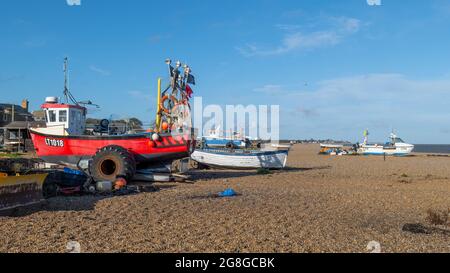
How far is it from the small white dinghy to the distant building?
1990 cm

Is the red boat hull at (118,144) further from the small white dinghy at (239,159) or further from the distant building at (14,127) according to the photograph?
the distant building at (14,127)

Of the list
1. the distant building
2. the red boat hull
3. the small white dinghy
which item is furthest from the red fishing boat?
the distant building

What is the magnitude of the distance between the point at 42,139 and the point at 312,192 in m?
11.9

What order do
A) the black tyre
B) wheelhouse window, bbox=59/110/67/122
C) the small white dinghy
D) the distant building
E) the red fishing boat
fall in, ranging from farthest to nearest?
the distant building → the small white dinghy → wheelhouse window, bbox=59/110/67/122 → the red fishing boat → the black tyre

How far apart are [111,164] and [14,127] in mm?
34778

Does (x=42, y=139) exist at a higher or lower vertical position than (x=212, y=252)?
higher

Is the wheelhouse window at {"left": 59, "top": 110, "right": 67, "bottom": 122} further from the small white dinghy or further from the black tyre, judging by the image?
the small white dinghy

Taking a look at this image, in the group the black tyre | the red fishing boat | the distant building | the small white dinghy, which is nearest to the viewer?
the black tyre

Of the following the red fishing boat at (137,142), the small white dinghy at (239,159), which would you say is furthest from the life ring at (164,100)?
the small white dinghy at (239,159)

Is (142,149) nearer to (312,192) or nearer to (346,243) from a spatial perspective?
(312,192)

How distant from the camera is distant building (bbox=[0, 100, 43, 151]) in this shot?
139ft

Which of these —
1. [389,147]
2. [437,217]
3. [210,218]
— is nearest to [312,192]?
[437,217]
